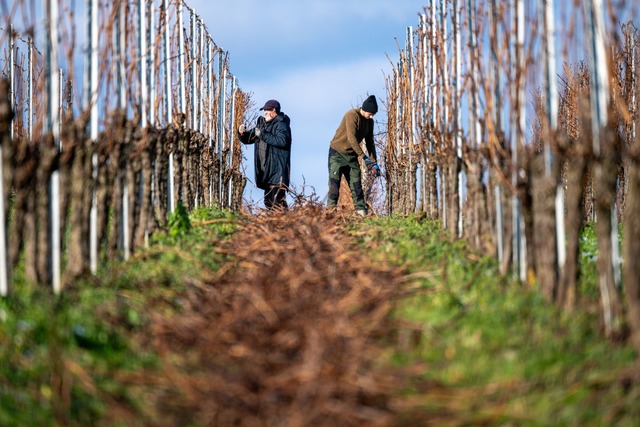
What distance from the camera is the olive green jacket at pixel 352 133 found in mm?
13156

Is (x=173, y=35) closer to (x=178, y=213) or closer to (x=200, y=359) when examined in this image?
(x=178, y=213)

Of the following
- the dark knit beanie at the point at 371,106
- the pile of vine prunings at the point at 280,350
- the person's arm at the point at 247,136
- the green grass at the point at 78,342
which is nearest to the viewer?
the pile of vine prunings at the point at 280,350

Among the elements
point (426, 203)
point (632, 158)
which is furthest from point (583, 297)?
point (426, 203)

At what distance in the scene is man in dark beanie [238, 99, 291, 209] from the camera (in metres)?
14.1

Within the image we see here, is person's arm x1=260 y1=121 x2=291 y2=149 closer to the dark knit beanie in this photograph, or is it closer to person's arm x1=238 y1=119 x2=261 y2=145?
person's arm x1=238 y1=119 x2=261 y2=145

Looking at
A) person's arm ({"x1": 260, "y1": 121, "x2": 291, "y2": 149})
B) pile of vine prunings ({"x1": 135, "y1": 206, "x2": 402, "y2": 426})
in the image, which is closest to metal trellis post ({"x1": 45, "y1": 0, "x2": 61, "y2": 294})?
pile of vine prunings ({"x1": 135, "y1": 206, "x2": 402, "y2": 426})

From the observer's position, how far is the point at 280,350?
415 centimetres

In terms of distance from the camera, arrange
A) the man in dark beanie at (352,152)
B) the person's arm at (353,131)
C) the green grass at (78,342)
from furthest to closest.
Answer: the man in dark beanie at (352,152), the person's arm at (353,131), the green grass at (78,342)

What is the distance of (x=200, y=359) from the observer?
165 inches

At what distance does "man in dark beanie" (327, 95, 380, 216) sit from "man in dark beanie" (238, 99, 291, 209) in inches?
31.7

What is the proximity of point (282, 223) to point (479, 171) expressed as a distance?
306 cm

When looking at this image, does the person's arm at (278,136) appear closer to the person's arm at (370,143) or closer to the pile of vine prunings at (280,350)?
the person's arm at (370,143)

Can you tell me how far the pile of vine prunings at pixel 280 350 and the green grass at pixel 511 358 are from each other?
0.22 metres

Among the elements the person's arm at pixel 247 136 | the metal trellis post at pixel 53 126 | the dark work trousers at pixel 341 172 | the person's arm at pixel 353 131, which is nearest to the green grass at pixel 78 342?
the metal trellis post at pixel 53 126
